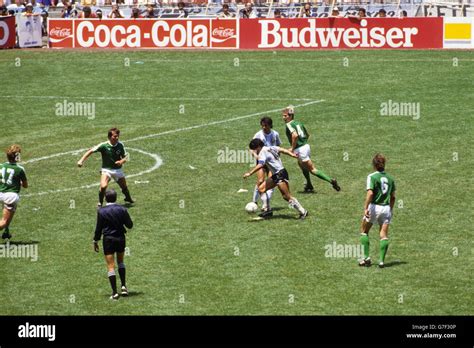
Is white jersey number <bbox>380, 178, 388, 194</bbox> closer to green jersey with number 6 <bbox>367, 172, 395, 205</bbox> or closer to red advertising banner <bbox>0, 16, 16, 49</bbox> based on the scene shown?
green jersey with number 6 <bbox>367, 172, 395, 205</bbox>

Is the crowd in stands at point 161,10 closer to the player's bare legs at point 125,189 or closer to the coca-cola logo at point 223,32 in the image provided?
the coca-cola logo at point 223,32

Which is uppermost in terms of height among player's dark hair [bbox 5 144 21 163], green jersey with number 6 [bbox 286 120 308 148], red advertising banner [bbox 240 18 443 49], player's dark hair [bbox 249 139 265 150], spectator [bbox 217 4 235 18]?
spectator [bbox 217 4 235 18]

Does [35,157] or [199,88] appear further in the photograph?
[199,88]

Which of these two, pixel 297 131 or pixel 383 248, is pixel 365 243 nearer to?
pixel 383 248

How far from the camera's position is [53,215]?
101ft

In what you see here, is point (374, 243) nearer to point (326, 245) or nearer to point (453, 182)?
point (326, 245)

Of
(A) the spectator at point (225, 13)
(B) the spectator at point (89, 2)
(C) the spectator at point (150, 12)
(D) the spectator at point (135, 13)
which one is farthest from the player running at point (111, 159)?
(B) the spectator at point (89, 2)

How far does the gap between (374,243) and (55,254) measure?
7.72 meters

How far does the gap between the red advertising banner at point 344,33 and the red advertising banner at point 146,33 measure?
4.20ft

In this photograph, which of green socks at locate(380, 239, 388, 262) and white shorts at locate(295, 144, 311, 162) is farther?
white shorts at locate(295, 144, 311, 162)

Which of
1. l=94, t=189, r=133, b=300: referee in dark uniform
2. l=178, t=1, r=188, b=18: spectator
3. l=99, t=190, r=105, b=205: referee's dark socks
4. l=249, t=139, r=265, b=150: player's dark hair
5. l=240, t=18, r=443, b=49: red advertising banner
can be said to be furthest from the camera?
l=178, t=1, r=188, b=18: spectator

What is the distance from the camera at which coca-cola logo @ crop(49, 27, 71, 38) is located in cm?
5953

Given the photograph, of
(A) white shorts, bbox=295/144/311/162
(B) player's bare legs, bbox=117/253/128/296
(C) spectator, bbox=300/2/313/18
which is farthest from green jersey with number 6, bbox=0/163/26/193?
(C) spectator, bbox=300/2/313/18

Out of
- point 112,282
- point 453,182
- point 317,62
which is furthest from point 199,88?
point 112,282
